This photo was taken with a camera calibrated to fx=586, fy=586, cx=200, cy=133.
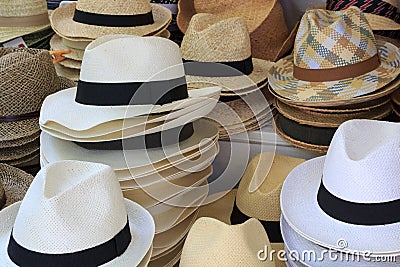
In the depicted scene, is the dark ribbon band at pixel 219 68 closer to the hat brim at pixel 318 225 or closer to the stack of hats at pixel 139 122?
the stack of hats at pixel 139 122

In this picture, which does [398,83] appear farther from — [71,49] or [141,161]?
[71,49]

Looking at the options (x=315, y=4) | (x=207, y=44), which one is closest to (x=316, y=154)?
(x=207, y=44)

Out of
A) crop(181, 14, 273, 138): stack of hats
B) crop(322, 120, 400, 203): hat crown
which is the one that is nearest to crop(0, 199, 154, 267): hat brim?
crop(322, 120, 400, 203): hat crown

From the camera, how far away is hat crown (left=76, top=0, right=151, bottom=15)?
1771 millimetres

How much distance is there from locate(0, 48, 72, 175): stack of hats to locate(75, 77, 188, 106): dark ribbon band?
0.35 meters

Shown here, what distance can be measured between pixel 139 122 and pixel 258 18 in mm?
858

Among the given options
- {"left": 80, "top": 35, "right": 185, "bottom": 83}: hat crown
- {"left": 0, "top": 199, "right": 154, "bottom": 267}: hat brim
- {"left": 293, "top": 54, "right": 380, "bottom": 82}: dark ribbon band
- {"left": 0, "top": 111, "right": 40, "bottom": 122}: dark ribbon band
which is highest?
{"left": 80, "top": 35, "right": 185, "bottom": 83}: hat crown

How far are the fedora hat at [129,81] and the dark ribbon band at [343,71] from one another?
38 cm

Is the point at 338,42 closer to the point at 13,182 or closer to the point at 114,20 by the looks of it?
the point at 114,20

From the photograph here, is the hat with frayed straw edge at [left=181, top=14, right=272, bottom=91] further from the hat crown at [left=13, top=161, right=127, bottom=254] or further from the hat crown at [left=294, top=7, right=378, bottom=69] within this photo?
the hat crown at [left=13, top=161, right=127, bottom=254]

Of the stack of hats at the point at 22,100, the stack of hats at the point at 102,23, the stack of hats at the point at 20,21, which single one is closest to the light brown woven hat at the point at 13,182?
the stack of hats at the point at 22,100

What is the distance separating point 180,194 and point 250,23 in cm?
82

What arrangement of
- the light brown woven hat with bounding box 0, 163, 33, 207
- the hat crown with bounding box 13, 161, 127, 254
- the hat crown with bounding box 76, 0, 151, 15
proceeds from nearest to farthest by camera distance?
the hat crown with bounding box 13, 161, 127, 254, the light brown woven hat with bounding box 0, 163, 33, 207, the hat crown with bounding box 76, 0, 151, 15

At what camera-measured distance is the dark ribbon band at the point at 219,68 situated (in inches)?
65.4
